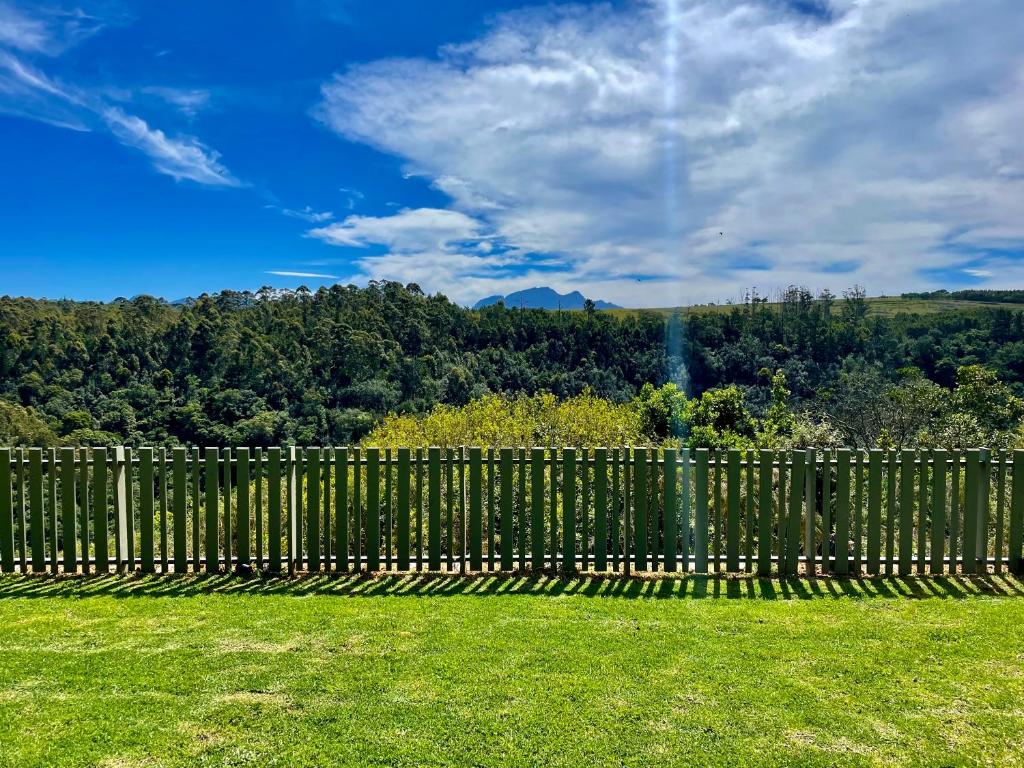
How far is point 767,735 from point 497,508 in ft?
14.8

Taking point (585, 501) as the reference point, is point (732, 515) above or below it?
below

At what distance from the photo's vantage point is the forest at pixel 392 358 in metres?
29.9

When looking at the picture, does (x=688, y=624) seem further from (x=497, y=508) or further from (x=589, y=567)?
(x=497, y=508)

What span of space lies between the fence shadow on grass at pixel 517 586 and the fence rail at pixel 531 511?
0.49 feet

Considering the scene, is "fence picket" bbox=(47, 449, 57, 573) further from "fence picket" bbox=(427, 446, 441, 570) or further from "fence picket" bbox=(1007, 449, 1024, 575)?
"fence picket" bbox=(1007, 449, 1024, 575)

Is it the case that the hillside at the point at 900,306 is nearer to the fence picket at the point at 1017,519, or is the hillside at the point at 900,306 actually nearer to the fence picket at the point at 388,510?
the fence picket at the point at 1017,519

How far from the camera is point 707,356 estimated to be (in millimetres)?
31812

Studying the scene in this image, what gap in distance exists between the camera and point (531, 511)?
642 cm

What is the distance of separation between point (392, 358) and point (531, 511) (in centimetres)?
3169

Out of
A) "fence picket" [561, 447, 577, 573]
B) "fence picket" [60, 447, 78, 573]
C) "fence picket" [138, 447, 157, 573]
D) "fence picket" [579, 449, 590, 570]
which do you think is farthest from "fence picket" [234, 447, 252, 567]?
"fence picket" [579, 449, 590, 570]

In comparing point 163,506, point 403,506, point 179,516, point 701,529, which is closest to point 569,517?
point 701,529

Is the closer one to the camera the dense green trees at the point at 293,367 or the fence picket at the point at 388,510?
the fence picket at the point at 388,510

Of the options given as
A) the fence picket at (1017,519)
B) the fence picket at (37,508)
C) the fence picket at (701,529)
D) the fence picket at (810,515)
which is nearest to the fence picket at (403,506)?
the fence picket at (701,529)

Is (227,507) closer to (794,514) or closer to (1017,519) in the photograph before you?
(794,514)
